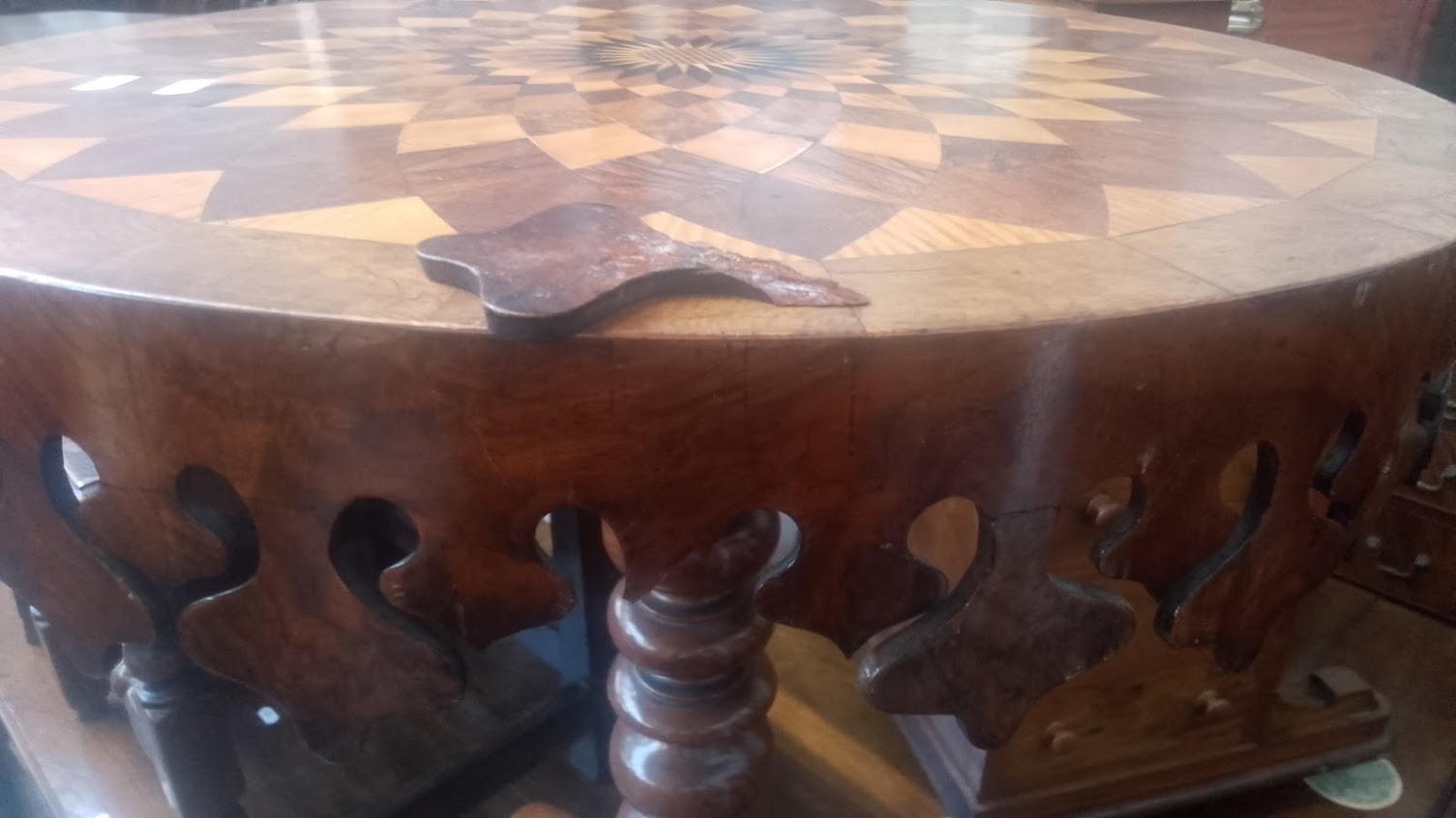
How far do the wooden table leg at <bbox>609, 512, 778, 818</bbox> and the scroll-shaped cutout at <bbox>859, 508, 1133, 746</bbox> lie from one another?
0.47ft

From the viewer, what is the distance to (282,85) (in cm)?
82

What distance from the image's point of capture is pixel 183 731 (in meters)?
0.79

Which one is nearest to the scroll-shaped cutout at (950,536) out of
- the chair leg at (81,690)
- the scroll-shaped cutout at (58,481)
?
the scroll-shaped cutout at (58,481)

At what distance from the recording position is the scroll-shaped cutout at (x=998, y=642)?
0.40 metres

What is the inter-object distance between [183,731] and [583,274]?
643 mm

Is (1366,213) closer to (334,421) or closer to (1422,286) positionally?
(1422,286)

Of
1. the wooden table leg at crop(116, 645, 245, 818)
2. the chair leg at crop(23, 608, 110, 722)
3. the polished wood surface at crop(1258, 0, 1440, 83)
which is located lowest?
the chair leg at crop(23, 608, 110, 722)

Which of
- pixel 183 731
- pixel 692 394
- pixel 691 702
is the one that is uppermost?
pixel 692 394

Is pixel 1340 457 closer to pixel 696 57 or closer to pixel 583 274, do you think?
pixel 583 274

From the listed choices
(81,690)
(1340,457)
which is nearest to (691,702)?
(1340,457)

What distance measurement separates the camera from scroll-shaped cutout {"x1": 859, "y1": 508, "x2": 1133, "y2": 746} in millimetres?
403

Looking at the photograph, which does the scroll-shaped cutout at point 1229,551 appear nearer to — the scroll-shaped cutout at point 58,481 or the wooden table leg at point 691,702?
the wooden table leg at point 691,702

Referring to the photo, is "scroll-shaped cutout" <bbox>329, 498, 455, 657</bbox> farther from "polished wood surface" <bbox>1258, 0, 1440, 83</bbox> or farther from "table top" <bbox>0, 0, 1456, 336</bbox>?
Answer: "polished wood surface" <bbox>1258, 0, 1440, 83</bbox>

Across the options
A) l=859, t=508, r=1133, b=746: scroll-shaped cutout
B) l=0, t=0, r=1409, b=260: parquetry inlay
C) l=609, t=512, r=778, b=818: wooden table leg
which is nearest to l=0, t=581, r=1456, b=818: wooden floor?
l=609, t=512, r=778, b=818: wooden table leg
